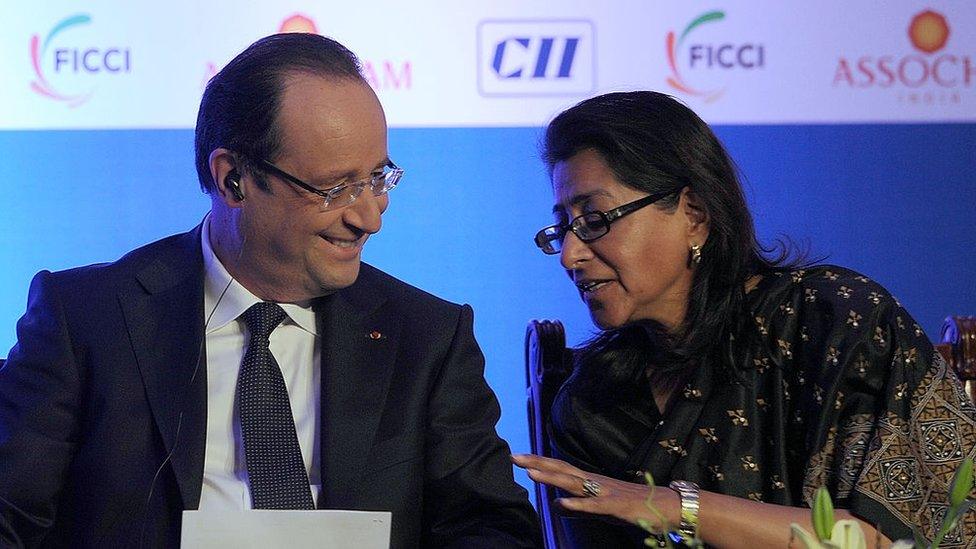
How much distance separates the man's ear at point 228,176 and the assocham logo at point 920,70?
1.89m

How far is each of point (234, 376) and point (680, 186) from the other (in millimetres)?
839

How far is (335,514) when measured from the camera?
5.50 ft

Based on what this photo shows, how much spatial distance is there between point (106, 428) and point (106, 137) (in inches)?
65.3

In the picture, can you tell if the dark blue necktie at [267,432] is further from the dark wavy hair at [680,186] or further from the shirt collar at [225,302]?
the dark wavy hair at [680,186]

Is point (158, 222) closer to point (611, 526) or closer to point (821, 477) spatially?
point (611, 526)

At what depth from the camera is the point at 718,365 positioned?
2.21 meters

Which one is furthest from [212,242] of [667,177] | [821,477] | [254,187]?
[821,477]

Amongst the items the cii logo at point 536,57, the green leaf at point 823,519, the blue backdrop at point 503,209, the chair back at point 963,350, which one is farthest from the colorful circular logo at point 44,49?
the green leaf at point 823,519

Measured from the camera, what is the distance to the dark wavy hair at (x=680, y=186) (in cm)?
221

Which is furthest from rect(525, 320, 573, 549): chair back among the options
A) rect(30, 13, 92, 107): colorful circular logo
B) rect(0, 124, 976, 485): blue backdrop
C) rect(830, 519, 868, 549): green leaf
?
rect(30, 13, 92, 107): colorful circular logo

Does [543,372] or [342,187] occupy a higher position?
[342,187]

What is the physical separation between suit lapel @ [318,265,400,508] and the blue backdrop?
1.27m

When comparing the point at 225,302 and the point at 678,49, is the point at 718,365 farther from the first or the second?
the point at 678,49

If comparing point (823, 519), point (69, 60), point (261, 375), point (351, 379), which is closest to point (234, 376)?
point (261, 375)
